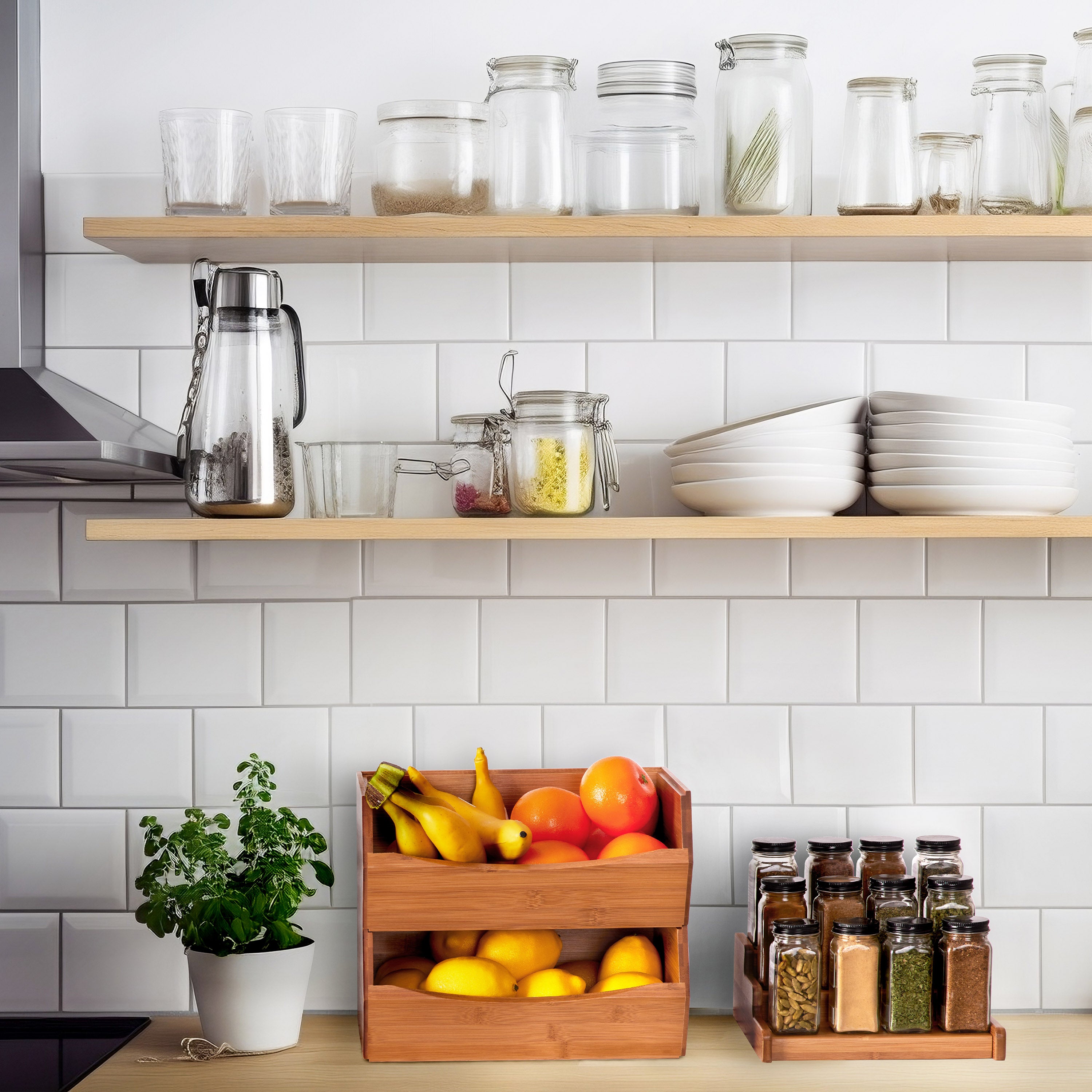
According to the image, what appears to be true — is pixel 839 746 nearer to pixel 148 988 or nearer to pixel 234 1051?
pixel 234 1051

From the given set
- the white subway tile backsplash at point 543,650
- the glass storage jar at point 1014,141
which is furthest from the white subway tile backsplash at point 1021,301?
the white subway tile backsplash at point 543,650

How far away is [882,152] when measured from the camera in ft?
4.61

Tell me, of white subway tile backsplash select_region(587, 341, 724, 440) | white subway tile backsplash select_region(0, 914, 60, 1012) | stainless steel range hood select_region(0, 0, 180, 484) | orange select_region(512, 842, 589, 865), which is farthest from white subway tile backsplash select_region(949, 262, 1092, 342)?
white subway tile backsplash select_region(0, 914, 60, 1012)

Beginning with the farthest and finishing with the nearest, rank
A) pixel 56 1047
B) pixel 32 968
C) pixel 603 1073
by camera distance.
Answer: pixel 32 968
pixel 56 1047
pixel 603 1073

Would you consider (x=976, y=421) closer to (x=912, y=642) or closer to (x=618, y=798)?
(x=912, y=642)

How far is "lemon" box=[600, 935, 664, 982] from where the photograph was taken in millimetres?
1380

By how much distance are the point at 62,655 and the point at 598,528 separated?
78 cm

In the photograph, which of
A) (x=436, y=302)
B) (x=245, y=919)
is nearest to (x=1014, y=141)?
(x=436, y=302)

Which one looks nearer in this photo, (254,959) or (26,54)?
(254,959)

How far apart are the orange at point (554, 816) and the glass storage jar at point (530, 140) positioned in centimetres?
72

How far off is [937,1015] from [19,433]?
1.25 meters

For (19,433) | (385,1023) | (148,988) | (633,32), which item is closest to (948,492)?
(633,32)

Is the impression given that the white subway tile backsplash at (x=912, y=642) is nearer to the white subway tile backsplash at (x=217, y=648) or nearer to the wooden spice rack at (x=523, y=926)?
the wooden spice rack at (x=523, y=926)

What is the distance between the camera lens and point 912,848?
1.56 metres
